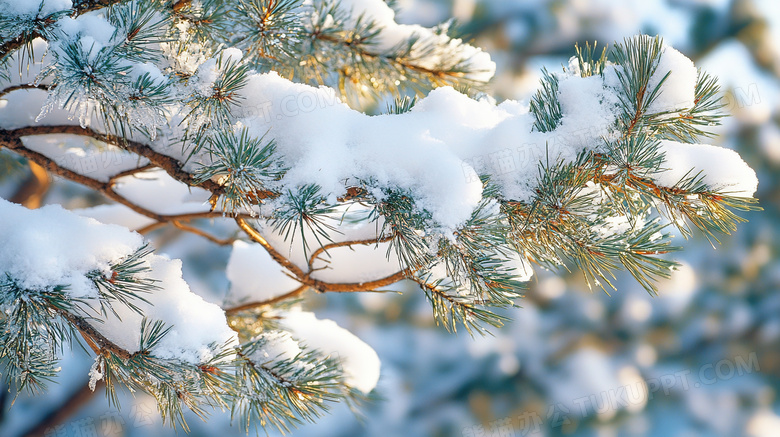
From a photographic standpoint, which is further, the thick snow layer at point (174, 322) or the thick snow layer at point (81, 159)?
the thick snow layer at point (81, 159)

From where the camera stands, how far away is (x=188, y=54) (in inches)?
20.5

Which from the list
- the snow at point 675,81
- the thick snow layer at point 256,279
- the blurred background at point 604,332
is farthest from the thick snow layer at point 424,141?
the blurred background at point 604,332

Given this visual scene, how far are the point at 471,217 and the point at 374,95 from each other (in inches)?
20.7

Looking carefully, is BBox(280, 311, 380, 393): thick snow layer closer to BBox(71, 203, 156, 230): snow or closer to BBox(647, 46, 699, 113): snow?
BBox(71, 203, 156, 230): snow

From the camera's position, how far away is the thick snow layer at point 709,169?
42 cm

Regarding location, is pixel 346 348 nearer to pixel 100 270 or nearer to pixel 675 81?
pixel 100 270

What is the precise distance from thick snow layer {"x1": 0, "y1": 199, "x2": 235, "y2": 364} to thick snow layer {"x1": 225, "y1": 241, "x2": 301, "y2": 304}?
0.31m

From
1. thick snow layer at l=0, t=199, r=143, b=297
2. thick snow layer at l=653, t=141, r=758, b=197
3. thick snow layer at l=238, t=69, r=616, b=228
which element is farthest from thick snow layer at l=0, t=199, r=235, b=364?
thick snow layer at l=653, t=141, r=758, b=197

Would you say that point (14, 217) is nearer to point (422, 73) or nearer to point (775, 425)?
point (422, 73)

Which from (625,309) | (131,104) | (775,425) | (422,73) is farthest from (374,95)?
(775,425)

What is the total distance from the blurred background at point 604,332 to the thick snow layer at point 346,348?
1513mm

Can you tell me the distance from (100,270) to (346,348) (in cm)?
38

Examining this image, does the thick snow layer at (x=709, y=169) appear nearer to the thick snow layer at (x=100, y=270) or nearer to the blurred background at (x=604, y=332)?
the thick snow layer at (x=100, y=270)

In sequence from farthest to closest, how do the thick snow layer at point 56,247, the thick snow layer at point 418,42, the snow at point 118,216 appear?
1. the snow at point 118,216
2. the thick snow layer at point 418,42
3. the thick snow layer at point 56,247
